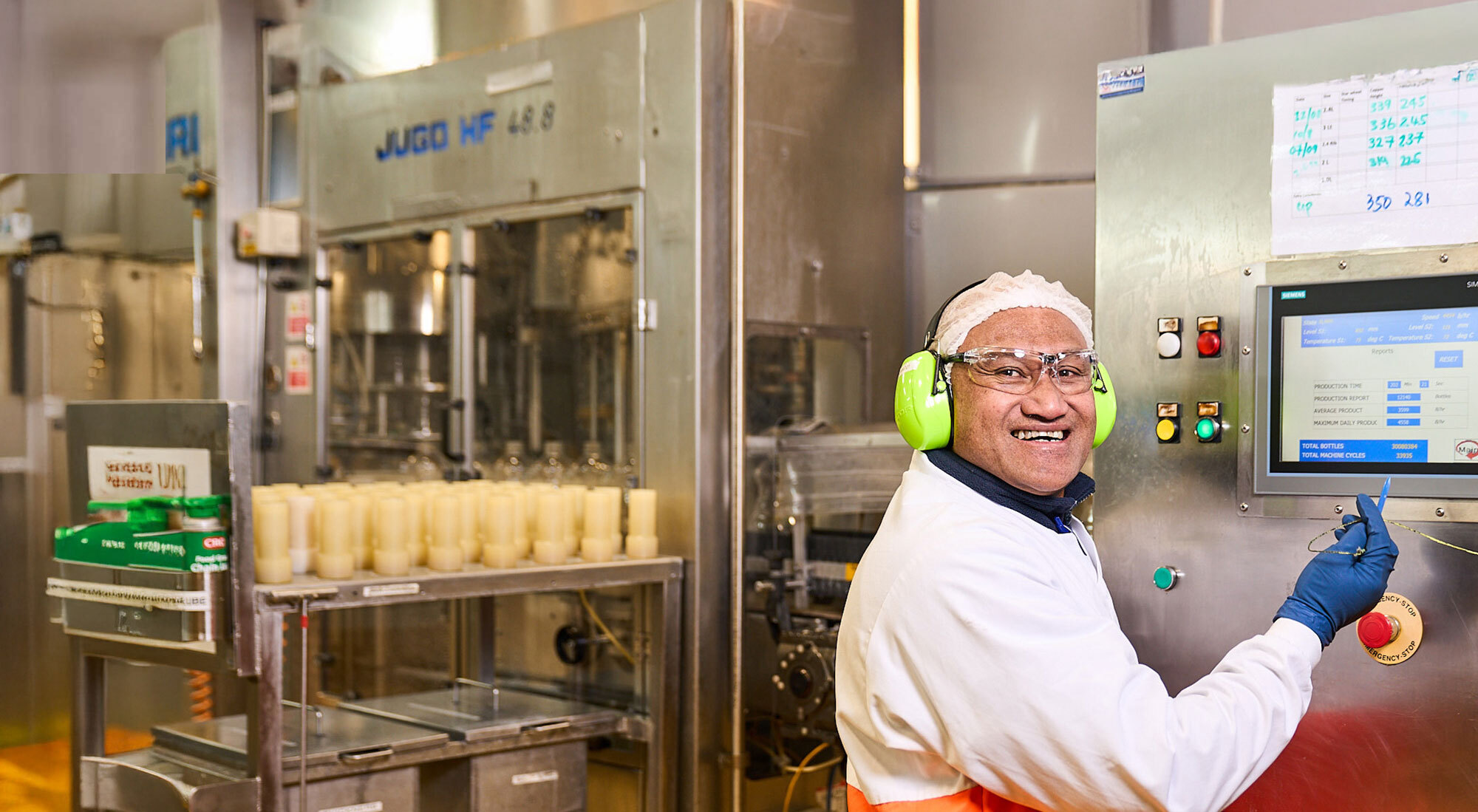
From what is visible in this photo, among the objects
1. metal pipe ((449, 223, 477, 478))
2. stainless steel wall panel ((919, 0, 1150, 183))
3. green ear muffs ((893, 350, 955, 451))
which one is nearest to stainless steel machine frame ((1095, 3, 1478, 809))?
green ear muffs ((893, 350, 955, 451))

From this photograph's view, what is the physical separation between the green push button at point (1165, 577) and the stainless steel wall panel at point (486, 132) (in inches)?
74.0

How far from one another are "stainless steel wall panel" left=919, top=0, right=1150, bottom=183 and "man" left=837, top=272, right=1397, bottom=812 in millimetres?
2169

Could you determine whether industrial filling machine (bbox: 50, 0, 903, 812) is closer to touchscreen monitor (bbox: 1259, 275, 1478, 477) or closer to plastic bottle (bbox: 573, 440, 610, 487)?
plastic bottle (bbox: 573, 440, 610, 487)

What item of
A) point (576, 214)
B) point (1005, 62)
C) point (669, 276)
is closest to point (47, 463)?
point (576, 214)

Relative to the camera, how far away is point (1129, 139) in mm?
2436

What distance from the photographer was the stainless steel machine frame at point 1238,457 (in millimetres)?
2107

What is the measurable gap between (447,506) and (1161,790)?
6.53 feet

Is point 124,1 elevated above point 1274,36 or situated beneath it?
elevated above

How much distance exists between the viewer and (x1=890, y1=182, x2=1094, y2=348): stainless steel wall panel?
3.97 m

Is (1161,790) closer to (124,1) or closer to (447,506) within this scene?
(447,506)

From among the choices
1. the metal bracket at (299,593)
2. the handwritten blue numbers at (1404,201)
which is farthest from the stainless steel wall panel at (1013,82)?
the metal bracket at (299,593)

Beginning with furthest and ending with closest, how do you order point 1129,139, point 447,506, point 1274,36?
point 447,506 → point 1129,139 → point 1274,36

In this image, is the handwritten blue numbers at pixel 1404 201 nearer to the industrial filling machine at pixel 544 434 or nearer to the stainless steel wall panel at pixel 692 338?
the industrial filling machine at pixel 544 434

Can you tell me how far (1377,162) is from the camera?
7.07ft
